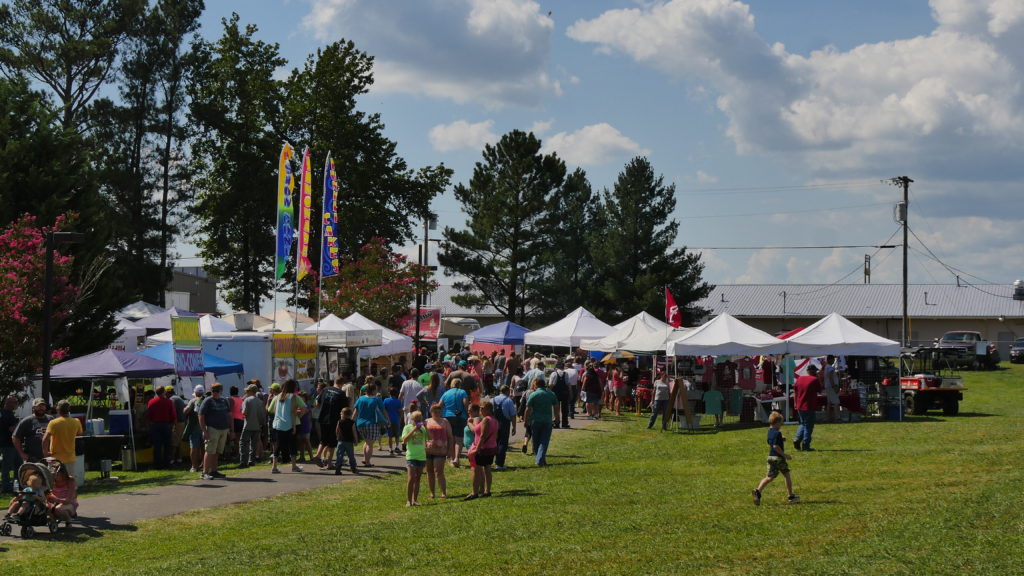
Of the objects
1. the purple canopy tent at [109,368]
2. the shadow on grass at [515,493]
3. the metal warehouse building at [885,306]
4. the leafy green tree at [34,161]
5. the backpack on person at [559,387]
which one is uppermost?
the leafy green tree at [34,161]

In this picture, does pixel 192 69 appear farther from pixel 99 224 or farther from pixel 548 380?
pixel 548 380

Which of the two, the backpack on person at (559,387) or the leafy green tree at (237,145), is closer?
the backpack on person at (559,387)

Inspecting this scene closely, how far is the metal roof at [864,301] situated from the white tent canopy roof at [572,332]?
36695 millimetres

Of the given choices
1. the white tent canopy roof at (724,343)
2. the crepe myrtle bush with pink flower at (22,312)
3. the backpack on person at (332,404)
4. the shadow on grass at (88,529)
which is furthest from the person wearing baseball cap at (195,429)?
the white tent canopy roof at (724,343)

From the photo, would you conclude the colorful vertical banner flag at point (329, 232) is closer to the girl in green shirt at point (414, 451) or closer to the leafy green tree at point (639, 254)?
the girl in green shirt at point (414, 451)

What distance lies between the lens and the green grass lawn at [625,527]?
9750 millimetres

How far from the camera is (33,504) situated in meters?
12.2

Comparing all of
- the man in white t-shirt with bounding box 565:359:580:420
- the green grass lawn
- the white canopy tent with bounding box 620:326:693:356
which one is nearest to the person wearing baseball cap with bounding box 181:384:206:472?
the green grass lawn

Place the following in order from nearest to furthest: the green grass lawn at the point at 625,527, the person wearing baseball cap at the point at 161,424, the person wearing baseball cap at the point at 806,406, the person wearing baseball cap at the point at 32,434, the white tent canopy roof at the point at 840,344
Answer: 1. the green grass lawn at the point at 625,527
2. the person wearing baseball cap at the point at 32,434
3. the person wearing baseball cap at the point at 161,424
4. the person wearing baseball cap at the point at 806,406
5. the white tent canopy roof at the point at 840,344

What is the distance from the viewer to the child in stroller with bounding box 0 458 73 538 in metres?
12.1

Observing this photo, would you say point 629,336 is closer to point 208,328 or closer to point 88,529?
point 208,328

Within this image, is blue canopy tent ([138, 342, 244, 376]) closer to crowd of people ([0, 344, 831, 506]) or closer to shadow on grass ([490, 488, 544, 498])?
crowd of people ([0, 344, 831, 506])

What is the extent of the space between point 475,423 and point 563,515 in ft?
7.79

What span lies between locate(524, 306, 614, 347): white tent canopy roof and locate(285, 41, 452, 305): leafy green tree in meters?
15.7
